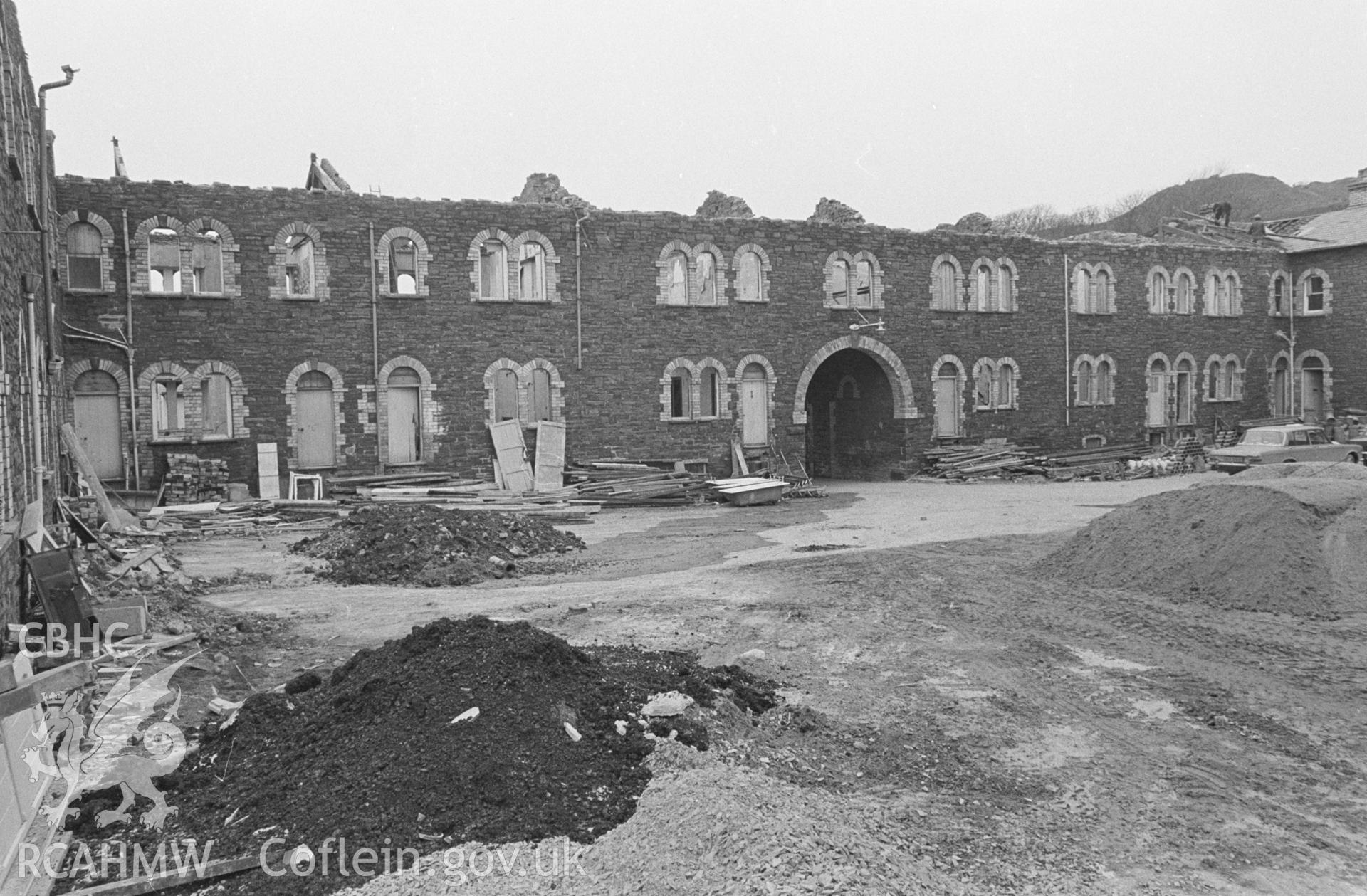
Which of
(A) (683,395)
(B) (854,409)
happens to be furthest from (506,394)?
(B) (854,409)

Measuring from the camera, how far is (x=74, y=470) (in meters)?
18.1

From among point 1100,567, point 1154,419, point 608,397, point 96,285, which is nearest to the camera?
point 1100,567

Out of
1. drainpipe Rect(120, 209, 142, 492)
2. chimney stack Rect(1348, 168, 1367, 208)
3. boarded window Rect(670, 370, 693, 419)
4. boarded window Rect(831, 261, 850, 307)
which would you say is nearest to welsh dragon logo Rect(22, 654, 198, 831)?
drainpipe Rect(120, 209, 142, 492)

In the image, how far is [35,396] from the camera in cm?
1226

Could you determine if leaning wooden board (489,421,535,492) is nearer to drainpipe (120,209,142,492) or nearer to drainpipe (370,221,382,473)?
drainpipe (370,221,382,473)

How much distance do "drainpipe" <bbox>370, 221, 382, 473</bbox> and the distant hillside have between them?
5072cm

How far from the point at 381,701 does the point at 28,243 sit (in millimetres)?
12099

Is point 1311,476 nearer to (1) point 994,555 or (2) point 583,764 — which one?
(1) point 994,555

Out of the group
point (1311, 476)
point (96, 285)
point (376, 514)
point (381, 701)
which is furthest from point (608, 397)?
point (381, 701)

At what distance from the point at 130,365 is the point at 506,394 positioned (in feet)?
26.8

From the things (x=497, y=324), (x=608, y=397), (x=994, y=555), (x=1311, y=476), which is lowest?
(x=994, y=555)

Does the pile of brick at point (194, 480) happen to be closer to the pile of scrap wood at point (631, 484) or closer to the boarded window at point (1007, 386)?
the pile of scrap wood at point (631, 484)

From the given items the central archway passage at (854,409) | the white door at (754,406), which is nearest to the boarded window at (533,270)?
the white door at (754,406)

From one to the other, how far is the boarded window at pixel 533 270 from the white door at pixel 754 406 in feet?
19.8
